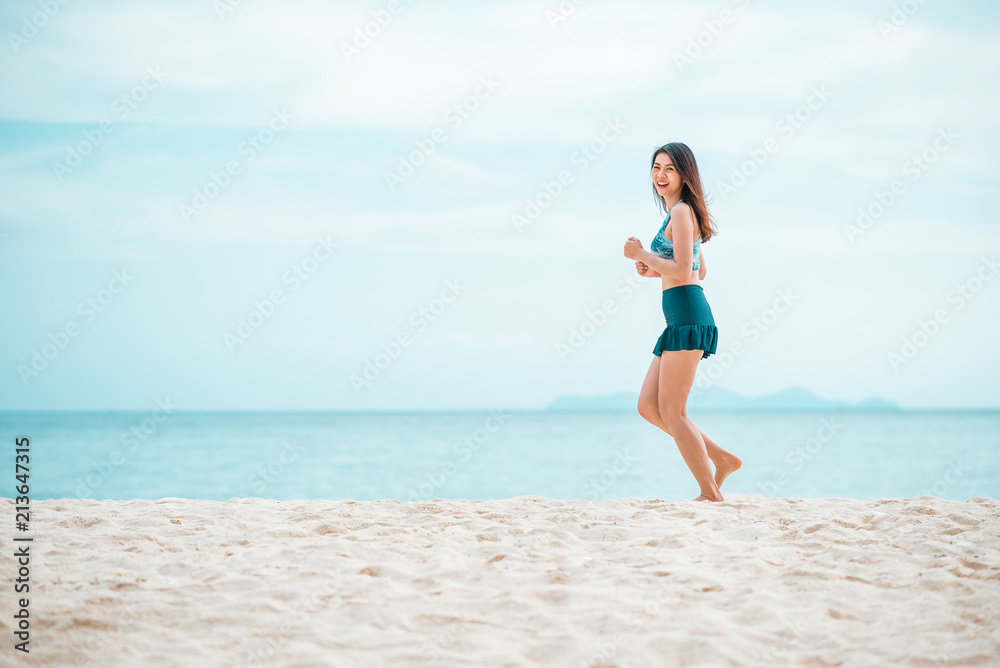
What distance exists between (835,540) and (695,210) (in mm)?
2226

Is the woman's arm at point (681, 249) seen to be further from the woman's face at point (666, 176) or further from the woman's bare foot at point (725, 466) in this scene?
the woman's bare foot at point (725, 466)

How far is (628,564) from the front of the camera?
2.83 meters

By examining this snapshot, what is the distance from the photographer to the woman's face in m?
4.55

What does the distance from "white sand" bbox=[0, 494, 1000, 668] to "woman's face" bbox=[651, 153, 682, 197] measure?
6.98 feet

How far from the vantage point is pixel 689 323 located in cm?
440

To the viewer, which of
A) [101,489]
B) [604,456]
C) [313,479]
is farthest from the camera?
[604,456]

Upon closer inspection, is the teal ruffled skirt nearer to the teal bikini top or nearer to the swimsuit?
the swimsuit

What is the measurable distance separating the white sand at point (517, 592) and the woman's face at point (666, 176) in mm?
2128

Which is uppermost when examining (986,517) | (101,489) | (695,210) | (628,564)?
(695,210)

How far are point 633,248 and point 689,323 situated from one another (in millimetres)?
600

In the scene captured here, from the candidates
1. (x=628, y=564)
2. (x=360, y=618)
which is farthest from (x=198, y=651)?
(x=628, y=564)

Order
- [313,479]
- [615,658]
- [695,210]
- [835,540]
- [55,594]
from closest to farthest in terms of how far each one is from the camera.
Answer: [615,658]
[55,594]
[835,540]
[695,210]
[313,479]

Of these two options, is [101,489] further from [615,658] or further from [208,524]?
[615,658]

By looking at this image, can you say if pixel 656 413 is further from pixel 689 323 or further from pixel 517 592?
pixel 517 592
